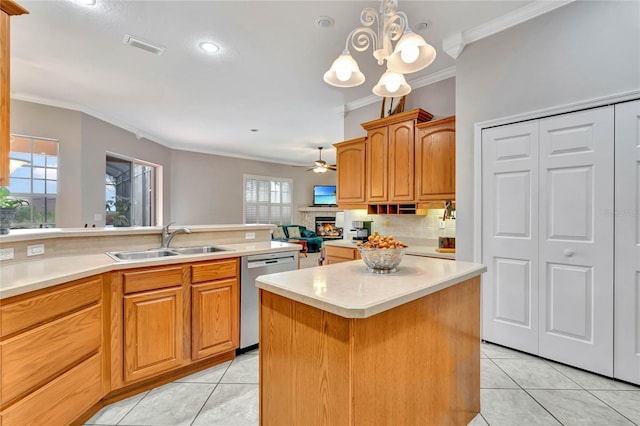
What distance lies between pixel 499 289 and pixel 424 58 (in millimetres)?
2085

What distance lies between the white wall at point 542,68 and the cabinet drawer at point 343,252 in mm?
1255

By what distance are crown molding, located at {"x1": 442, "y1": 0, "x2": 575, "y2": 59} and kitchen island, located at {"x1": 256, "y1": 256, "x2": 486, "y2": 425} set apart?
85.4 inches

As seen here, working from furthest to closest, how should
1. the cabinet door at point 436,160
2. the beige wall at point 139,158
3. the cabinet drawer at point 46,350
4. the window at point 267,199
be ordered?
1. the window at point 267,199
2. the beige wall at point 139,158
3. the cabinet door at point 436,160
4. the cabinet drawer at point 46,350

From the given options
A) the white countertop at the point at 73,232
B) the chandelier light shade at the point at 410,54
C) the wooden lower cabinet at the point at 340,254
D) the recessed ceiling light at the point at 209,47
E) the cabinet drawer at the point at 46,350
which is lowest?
the cabinet drawer at the point at 46,350

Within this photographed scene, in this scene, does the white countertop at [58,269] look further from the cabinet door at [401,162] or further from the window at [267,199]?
the window at [267,199]

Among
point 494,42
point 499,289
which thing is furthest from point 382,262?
point 494,42

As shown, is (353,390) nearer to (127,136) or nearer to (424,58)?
(424,58)

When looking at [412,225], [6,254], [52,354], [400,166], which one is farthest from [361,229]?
[6,254]

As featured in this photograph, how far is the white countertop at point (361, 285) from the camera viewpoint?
1091 millimetres

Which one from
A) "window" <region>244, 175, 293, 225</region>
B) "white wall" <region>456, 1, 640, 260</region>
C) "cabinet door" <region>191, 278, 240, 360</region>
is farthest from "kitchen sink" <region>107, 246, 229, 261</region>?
"window" <region>244, 175, 293, 225</region>

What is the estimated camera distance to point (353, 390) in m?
1.08

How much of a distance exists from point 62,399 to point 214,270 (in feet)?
3.61

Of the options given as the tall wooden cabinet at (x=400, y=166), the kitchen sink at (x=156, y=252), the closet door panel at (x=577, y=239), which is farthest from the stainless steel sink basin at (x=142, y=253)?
the closet door panel at (x=577, y=239)

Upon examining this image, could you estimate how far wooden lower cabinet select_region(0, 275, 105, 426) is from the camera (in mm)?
1365
